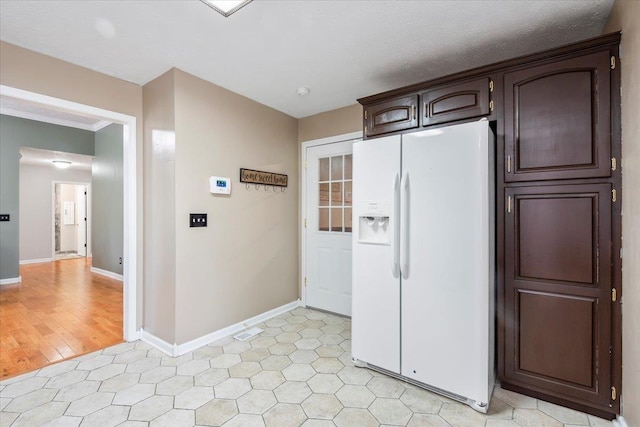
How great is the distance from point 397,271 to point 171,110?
228 cm

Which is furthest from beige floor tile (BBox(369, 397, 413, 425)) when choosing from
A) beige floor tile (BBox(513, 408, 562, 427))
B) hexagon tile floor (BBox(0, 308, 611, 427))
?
beige floor tile (BBox(513, 408, 562, 427))

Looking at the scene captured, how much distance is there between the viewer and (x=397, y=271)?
7.06 feet

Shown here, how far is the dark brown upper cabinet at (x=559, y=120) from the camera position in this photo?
1756mm

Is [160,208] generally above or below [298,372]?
above

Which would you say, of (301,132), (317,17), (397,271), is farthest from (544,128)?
(301,132)

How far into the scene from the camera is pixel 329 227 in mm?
3643

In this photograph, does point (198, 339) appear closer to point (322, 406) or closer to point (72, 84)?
point (322, 406)

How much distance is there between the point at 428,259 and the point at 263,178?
1.99 m

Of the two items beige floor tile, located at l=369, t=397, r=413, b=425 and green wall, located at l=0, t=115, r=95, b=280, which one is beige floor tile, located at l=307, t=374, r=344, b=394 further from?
green wall, located at l=0, t=115, r=95, b=280

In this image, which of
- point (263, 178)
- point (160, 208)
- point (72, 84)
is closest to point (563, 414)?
point (263, 178)

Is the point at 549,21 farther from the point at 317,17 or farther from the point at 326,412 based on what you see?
the point at 326,412

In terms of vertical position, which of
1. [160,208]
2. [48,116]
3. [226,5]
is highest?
[48,116]

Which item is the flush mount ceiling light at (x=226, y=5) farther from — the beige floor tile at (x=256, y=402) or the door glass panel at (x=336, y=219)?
the beige floor tile at (x=256, y=402)

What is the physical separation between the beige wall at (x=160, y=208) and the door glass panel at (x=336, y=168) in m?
1.77
